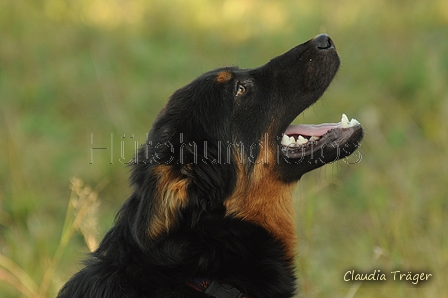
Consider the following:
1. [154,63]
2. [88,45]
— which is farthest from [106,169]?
[88,45]

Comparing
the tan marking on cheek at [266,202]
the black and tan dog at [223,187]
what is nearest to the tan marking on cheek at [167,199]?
the black and tan dog at [223,187]

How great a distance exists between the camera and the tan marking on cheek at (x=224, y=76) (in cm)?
362

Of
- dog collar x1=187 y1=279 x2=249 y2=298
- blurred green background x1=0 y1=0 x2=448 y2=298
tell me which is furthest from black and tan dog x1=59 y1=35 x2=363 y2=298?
blurred green background x1=0 y1=0 x2=448 y2=298

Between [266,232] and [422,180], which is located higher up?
[266,232]

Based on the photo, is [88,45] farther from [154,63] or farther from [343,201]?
[343,201]

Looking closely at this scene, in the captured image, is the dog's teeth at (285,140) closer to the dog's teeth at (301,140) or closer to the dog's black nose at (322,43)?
the dog's teeth at (301,140)

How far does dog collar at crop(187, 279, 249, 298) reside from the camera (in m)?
3.00

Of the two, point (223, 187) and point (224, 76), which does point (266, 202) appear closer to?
point (223, 187)

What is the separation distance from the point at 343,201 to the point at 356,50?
3.06 metres

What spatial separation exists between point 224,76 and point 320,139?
2.43 feet

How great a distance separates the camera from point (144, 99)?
8031 millimetres

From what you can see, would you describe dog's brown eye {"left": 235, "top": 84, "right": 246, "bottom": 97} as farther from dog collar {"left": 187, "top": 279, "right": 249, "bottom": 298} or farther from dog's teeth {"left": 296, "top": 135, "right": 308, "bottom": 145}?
dog collar {"left": 187, "top": 279, "right": 249, "bottom": 298}

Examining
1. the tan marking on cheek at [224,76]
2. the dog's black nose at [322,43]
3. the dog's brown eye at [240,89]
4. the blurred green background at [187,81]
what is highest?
the dog's black nose at [322,43]

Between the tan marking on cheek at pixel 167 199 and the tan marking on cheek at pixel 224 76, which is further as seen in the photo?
the tan marking on cheek at pixel 224 76
